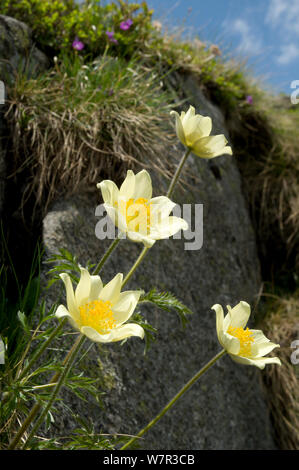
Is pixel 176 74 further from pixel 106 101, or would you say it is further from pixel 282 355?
pixel 282 355

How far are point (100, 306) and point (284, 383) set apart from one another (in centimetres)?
220

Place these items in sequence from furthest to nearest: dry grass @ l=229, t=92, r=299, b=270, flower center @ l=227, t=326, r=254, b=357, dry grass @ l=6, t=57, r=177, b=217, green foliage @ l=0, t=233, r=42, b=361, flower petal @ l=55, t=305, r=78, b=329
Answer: dry grass @ l=229, t=92, r=299, b=270 < dry grass @ l=6, t=57, r=177, b=217 < green foliage @ l=0, t=233, r=42, b=361 < flower center @ l=227, t=326, r=254, b=357 < flower petal @ l=55, t=305, r=78, b=329

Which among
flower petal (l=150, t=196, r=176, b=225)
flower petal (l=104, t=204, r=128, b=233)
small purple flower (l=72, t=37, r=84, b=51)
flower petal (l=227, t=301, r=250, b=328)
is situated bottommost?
flower petal (l=227, t=301, r=250, b=328)

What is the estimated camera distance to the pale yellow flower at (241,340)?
1.06 metres

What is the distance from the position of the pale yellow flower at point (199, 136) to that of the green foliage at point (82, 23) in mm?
2006

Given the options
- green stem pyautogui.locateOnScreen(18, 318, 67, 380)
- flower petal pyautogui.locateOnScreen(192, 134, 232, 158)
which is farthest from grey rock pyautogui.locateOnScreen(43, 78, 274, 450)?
flower petal pyautogui.locateOnScreen(192, 134, 232, 158)

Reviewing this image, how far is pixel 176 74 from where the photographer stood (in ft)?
10.8

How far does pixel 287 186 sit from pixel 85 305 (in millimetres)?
2962

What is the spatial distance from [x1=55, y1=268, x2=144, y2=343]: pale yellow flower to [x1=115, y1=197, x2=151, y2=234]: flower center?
0.39 feet

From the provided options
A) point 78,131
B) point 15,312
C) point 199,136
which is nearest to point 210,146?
point 199,136

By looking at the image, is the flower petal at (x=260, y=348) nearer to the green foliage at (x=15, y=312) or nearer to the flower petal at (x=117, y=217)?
the flower petal at (x=117, y=217)

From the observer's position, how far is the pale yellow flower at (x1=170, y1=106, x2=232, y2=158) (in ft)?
3.96

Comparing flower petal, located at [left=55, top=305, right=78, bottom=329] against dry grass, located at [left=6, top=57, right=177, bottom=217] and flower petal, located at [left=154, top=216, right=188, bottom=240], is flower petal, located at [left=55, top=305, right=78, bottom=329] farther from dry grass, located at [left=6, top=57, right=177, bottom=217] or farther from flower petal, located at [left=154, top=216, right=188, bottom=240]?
dry grass, located at [left=6, top=57, right=177, bottom=217]
